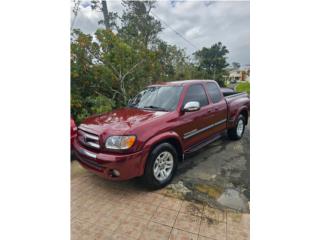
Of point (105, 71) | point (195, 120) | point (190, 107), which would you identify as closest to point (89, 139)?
point (190, 107)

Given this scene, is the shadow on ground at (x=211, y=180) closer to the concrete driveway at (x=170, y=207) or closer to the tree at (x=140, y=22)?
the concrete driveway at (x=170, y=207)

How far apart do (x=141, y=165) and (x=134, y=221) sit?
66 cm

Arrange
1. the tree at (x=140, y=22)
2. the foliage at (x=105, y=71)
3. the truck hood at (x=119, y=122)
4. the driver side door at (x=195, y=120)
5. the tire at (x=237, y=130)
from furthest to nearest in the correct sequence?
the tree at (x=140, y=22)
the foliage at (x=105, y=71)
the tire at (x=237, y=130)
the driver side door at (x=195, y=120)
the truck hood at (x=119, y=122)

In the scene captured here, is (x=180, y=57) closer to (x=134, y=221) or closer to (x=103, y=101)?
(x=103, y=101)

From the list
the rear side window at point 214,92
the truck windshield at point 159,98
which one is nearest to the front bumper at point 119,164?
the truck windshield at point 159,98

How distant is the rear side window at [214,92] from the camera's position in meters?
3.76

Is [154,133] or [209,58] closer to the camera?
[154,133]

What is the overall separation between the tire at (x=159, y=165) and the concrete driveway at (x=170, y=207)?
0.15m

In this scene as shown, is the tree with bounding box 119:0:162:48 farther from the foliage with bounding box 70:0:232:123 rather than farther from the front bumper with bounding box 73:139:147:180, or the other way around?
the front bumper with bounding box 73:139:147:180

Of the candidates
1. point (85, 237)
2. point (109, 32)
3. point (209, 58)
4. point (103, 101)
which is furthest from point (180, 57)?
point (85, 237)

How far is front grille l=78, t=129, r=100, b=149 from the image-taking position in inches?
97.3

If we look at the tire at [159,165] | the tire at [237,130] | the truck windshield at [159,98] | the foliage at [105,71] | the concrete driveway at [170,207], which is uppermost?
the foliage at [105,71]
